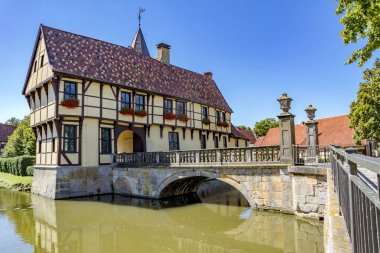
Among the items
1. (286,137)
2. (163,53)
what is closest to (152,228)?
(286,137)

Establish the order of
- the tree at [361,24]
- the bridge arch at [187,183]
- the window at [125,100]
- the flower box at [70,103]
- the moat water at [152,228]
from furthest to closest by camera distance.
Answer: the window at [125,100] → the flower box at [70,103] → the bridge arch at [187,183] → the moat water at [152,228] → the tree at [361,24]

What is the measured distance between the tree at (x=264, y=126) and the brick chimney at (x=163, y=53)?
3339 cm

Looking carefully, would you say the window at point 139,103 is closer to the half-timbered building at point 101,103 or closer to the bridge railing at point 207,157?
the half-timbered building at point 101,103

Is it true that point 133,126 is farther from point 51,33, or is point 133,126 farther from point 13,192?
point 13,192

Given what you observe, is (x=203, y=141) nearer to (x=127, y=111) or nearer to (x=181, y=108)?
(x=181, y=108)

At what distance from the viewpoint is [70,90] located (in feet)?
53.8

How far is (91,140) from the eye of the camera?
1703 cm

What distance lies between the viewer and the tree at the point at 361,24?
7045mm

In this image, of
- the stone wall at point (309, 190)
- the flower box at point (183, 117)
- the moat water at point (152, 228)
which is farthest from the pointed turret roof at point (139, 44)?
the stone wall at point (309, 190)

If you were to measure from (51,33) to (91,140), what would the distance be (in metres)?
6.85

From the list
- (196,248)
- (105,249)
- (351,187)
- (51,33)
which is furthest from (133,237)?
(51,33)

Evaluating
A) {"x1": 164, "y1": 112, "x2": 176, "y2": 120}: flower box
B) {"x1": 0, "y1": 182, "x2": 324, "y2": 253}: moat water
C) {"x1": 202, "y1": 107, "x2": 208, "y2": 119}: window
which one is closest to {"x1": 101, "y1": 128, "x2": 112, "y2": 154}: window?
{"x1": 0, "y1": 182, "x2": 324, "y2": 253}: moat water

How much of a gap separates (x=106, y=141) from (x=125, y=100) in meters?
2.86

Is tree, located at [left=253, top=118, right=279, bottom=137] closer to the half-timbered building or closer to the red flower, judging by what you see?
the half-timbered building
